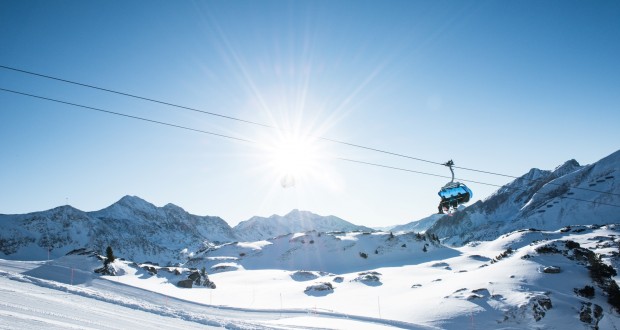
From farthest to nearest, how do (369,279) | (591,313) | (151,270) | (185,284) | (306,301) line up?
(151,270) → (369,279) → (185,284) → (306,301) → (591,313)

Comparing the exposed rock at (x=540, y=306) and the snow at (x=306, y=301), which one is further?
the exposed rock at (x=540, y=306)

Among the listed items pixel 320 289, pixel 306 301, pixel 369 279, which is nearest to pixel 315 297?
pixel 306 301

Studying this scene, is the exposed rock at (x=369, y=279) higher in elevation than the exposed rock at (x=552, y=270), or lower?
lower

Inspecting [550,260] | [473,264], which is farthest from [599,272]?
[473,264]

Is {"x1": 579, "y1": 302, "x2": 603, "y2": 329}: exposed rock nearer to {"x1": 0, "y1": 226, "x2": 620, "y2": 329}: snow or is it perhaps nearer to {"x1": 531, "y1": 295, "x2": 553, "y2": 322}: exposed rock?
{"x1": 0, "y1": 226, "x2": 620, "y2": 329}: snow

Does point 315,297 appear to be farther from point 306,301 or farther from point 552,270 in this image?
point 552,270

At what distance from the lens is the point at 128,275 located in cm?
5131

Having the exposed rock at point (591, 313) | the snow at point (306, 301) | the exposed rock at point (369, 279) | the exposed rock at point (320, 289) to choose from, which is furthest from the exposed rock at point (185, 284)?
the exposed rock at point (591, 313)

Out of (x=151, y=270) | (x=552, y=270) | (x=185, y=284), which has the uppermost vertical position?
(x=552, y=270)

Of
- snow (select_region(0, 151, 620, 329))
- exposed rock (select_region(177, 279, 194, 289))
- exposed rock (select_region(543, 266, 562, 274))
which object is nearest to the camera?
snow (select_region(0, 151, 620, 329))

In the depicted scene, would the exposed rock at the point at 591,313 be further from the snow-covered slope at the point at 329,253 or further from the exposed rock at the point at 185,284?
the snow-covered slope at the point at 329,253

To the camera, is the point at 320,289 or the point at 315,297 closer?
the point at 315,297

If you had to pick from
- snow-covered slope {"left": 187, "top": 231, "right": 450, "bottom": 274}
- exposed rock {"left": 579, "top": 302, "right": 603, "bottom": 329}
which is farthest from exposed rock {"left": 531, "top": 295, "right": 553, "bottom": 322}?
snow-covered slope {"left": 187, "top": 231, "right": 450, "bottom": 274}

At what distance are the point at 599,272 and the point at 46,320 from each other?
45385 millimetres
